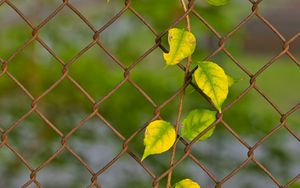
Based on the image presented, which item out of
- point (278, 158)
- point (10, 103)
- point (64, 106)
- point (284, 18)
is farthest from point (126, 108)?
point (284, 18)

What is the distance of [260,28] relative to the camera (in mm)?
11164

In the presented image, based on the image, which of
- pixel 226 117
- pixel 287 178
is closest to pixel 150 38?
pixel 226 117

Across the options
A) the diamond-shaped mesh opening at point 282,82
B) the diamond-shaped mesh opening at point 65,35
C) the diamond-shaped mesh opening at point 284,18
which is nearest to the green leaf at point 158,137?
the diamond-shaped mesh opening at point 65,35

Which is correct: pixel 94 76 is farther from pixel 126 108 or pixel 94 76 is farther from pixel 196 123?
pixel 196 123

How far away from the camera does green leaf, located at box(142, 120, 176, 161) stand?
184 cm

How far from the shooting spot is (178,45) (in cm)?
182

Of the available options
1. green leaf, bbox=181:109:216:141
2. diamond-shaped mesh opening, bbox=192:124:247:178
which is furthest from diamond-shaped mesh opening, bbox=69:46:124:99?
green leaf, bbox=181:109:216:141

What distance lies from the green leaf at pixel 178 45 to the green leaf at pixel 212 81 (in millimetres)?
46

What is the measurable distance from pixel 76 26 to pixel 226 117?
849 mm

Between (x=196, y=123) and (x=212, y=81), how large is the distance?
14 cm

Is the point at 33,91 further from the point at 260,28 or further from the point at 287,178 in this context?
the point at 260,28

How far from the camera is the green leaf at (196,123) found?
191 centimetres

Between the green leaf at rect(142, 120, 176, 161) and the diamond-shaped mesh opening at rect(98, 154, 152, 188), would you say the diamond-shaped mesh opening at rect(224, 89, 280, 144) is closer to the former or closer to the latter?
the diamond-shaped mesh opening at rect(98, 154, 152, 188)

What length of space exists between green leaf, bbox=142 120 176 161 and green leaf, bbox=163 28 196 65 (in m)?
0.15
